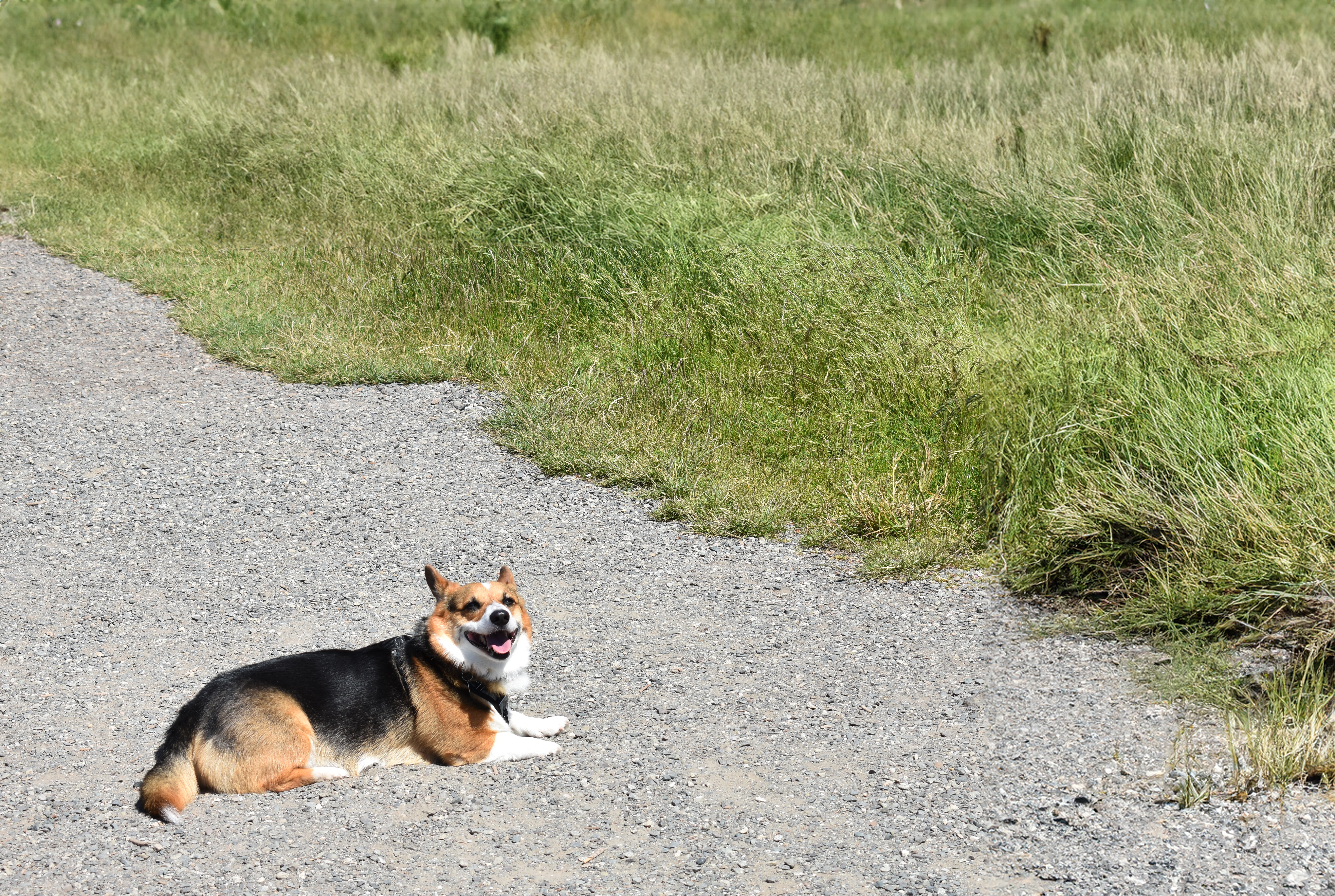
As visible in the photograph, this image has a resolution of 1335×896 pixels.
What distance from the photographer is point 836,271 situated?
23.1 feet

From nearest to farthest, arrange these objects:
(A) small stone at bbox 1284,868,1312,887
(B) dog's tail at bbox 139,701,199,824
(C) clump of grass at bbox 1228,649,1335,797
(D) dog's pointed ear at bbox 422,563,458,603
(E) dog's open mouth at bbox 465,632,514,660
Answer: (A) small stone at bbox 1284,868,1312,887 < (B) dog's tail at bbox 139,701,199,824 < (C) clump of grass at bbox 1228,649,1335,797 < (E) dog's open mouth at bbox 465,632,514,660 < (D) dog's pointed ear at bbox 422,563,458,603

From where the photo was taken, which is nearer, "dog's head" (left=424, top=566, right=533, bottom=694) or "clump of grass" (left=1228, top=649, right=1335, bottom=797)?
"clump of grass" (left=1228, top=649, right=1335, bottom=797)

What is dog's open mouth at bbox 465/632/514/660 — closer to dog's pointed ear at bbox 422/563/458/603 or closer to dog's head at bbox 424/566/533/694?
dog's head at bbox 424/566/533/694

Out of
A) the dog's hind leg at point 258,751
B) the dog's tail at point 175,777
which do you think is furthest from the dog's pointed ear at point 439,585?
the dog's tail at point 175,777

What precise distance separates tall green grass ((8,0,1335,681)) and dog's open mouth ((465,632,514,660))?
193 centimetres

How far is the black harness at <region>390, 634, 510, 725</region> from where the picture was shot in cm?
381

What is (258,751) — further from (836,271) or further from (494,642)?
(836,271)

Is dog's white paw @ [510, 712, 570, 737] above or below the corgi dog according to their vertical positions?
below

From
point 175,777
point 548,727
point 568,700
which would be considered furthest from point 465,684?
point 175,777

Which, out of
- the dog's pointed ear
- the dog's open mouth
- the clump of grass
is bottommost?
the clump of grass

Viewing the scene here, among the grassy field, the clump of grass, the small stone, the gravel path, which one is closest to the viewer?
the small stone

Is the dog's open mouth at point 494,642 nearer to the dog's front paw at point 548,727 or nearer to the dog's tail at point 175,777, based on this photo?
the dog's front paw at point 548,727

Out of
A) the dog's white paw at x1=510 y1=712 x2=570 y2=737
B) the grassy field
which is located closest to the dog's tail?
the dog's white paw at x1=510 y1=712 x2=570 y2=737

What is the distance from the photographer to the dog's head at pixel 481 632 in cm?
373
